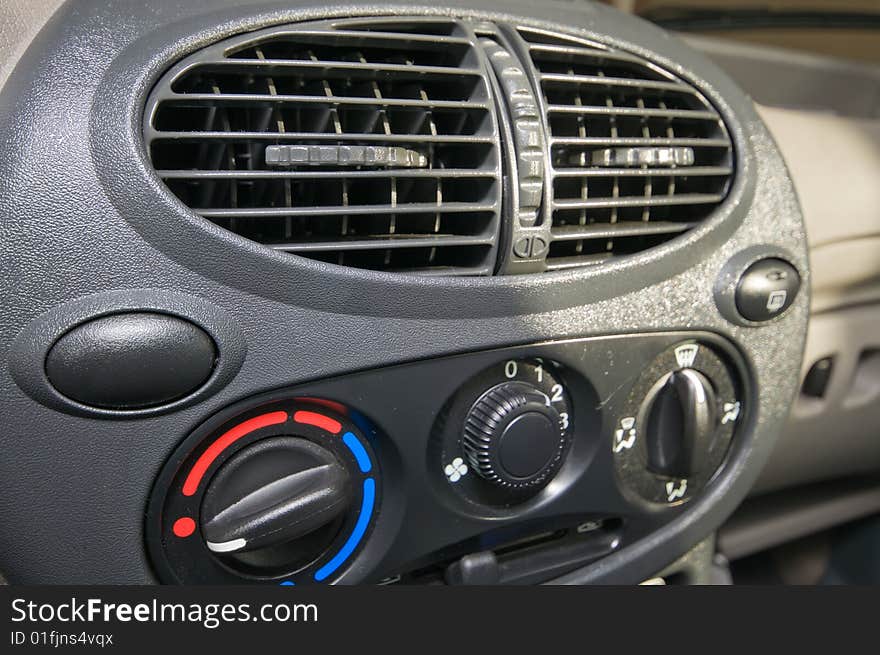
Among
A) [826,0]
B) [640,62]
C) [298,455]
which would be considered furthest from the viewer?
[826,0]

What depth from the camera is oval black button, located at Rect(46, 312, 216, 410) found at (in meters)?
0.52

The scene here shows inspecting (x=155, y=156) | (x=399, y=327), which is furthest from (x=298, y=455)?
(x=155, y=156)

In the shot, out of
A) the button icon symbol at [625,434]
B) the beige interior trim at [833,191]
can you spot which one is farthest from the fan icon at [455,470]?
the beige interior trim at [833,191]

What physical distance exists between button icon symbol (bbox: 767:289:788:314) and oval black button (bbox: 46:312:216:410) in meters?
0.49

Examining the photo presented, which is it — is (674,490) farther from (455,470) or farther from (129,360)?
(129,360)

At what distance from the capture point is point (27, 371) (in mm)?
514

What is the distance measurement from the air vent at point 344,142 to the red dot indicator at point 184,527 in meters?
0.20

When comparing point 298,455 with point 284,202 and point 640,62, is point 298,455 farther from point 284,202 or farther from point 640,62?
point 640,62

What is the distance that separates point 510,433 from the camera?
0.65m

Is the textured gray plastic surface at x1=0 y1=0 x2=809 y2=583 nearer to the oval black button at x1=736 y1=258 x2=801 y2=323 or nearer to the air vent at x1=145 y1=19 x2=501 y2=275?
the air vent at x1=145 y1=19 x2=501 y2=275

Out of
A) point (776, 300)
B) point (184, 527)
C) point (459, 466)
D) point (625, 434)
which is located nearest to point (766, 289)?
point (776, 300)

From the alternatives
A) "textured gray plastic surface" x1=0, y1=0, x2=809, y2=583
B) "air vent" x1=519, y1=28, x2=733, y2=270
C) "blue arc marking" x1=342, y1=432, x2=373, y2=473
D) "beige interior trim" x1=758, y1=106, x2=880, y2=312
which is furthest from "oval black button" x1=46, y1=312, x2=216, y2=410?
"beige interior trim" x1=758, y1=106, x2=880, y2=312

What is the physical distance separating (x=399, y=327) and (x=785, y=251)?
1.27 feet

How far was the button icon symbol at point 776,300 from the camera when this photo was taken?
0.75m
